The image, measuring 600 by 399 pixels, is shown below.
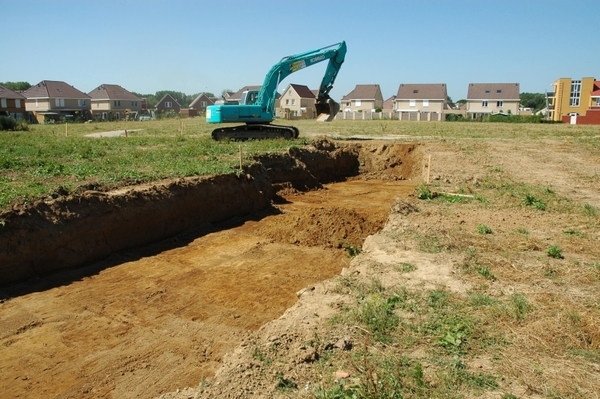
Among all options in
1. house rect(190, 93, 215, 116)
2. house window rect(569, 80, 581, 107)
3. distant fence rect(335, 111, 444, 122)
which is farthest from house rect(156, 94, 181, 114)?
house window rect(569, 80, 581, 107)

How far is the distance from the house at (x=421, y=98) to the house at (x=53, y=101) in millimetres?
49874

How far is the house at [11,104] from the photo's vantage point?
60.5 meters

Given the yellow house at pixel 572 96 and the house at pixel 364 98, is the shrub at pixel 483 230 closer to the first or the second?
A: the yellow house at pixel 572 96

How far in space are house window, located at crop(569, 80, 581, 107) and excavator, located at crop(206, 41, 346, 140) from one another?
62.8 metres

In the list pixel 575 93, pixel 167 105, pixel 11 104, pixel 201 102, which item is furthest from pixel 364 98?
pixel 11 104

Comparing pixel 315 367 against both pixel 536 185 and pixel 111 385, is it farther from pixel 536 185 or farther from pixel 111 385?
pixel 536 185

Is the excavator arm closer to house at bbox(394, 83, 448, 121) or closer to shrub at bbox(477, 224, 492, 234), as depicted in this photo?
shrub at bbox(477, 224, 492, 234)

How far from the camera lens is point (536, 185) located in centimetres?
1471

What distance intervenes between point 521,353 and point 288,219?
26.4 ft

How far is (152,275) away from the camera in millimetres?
9312

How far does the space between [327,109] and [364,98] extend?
65897 mm

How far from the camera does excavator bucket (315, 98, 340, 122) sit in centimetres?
2222

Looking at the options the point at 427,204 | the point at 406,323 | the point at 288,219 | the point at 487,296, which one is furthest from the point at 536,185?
the point at 406,323

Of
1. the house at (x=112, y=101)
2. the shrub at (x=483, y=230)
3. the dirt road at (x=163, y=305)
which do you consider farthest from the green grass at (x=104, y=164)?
the house at (x=112, y=101)
